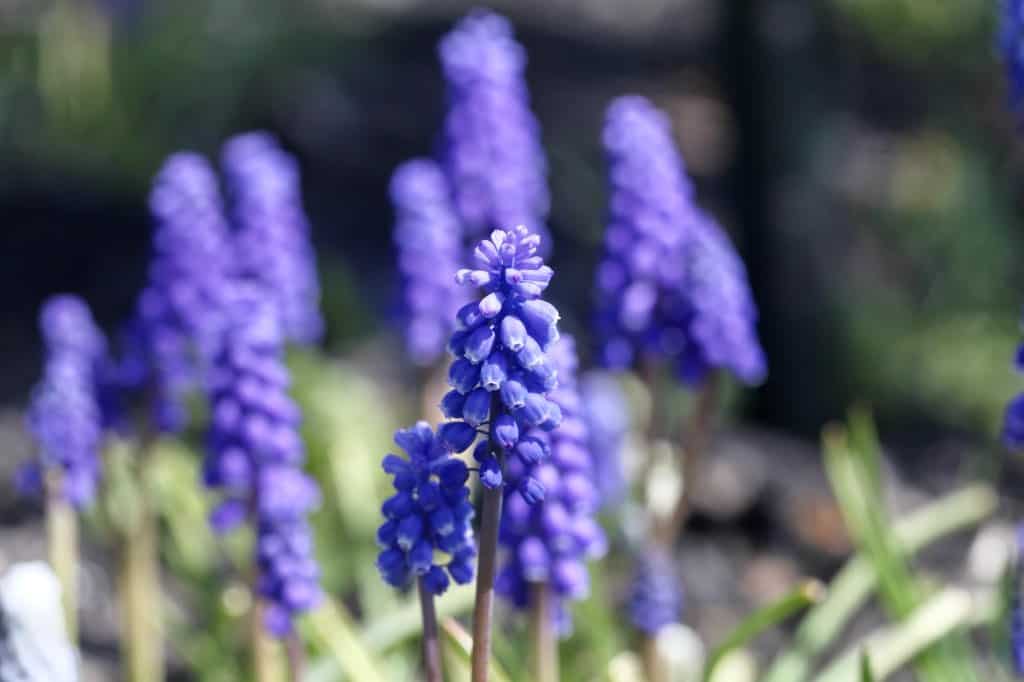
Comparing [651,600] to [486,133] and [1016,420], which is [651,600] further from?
[486,133]

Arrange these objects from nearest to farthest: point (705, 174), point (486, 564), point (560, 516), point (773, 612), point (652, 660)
Answer: point (486, 564) → point (560, 516) → point (773, 612) → point (652, 660) → point (705, 174)

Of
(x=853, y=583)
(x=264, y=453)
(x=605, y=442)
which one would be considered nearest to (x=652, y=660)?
(x=853, y=583)

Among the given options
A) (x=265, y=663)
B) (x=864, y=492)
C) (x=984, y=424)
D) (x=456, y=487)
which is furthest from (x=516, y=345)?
(x=984, y=424)

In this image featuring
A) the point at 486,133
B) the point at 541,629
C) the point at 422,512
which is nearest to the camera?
the point at 422,512

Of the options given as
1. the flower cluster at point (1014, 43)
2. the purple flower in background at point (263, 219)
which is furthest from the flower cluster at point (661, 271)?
the purple flower in background at point (263, 219)

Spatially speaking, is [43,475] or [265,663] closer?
[265,663]

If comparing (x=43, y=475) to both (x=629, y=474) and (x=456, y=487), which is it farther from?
(x=629, y=474)
